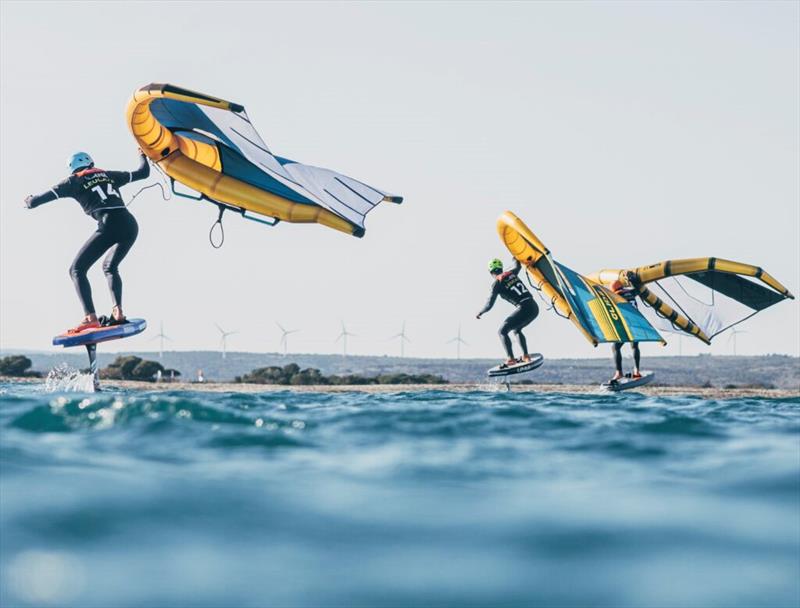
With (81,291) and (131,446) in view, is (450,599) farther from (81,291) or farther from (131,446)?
(81,291)

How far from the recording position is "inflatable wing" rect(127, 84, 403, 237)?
67.9 ft

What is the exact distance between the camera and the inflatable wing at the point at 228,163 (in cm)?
2069

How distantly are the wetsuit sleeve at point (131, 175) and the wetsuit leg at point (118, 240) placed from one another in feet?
2.21

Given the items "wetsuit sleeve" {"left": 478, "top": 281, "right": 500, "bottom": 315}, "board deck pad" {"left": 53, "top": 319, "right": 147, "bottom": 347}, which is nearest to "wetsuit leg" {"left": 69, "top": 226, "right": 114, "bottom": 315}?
"board deck pad" {"left": 53, "top": 319, "right": 147, "bottom": 347}

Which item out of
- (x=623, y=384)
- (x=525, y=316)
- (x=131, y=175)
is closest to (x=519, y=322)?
(x=525, y=316)

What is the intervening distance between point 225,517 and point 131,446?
254cm

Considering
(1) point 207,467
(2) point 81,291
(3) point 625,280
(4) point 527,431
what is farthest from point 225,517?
(3) point 625,280

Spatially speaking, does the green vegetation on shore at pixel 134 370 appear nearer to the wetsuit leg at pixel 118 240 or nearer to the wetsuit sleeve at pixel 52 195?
the wetsuit leg at pixel 118 240

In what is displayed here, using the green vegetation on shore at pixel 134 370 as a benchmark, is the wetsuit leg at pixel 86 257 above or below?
above

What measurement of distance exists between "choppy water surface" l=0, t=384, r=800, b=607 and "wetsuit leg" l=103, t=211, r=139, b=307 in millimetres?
10565

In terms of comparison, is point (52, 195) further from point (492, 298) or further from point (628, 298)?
point (628, 298)

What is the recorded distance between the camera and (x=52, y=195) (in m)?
20.3

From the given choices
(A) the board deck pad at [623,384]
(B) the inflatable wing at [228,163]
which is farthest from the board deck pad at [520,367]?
(B) the inflatable wing at [228,163]

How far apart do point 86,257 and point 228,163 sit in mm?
3748
